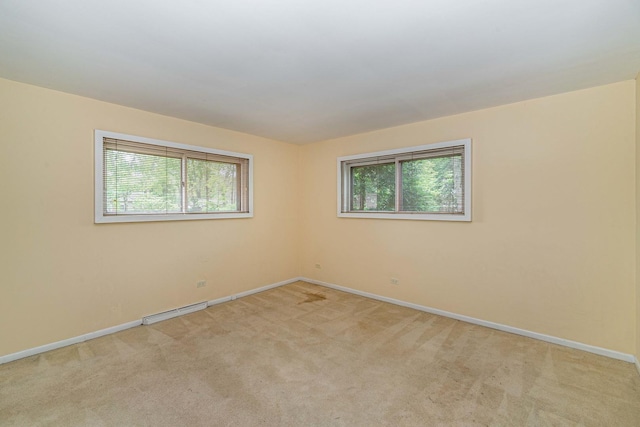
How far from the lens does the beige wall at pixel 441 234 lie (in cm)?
249

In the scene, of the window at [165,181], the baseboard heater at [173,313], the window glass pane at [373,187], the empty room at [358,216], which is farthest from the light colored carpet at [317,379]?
the window glass pane at [373,187]

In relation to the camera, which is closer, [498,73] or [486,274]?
[498,73]

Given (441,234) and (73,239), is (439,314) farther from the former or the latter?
(73,239)

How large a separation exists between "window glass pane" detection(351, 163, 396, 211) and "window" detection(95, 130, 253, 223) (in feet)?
5.42

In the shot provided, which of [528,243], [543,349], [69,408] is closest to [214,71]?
[69,408]

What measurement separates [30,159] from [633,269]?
17.8ft

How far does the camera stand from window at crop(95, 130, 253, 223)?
303cm

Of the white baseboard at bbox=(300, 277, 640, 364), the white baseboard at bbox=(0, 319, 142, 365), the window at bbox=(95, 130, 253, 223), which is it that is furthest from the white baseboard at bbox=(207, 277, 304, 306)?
the white baseboard at bbox=(300, 277, 640, 364)

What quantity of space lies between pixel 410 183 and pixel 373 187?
61 centimetres

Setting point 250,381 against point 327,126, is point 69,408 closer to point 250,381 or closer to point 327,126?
point 250,381

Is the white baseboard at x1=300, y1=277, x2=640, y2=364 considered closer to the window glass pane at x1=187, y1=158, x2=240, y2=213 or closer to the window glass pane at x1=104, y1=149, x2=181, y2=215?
the window glass pane at x1=187, y1=158, x2=240, y2=213

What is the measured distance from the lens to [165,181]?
11.4ft

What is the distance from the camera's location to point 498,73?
2311 mm

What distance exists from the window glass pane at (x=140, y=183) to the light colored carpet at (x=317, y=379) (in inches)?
53.8
